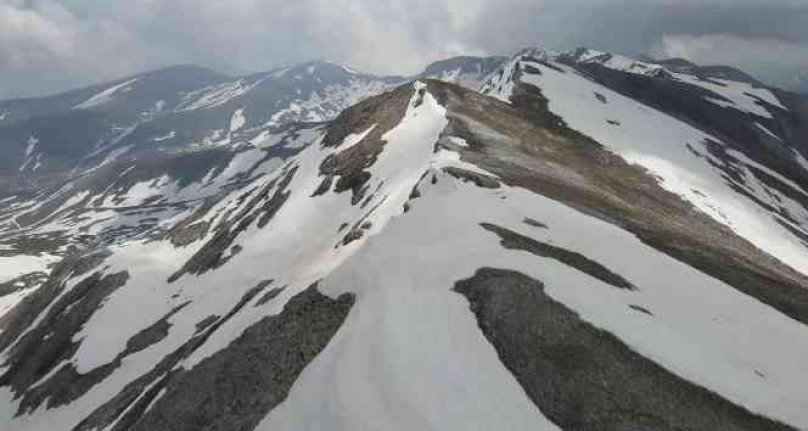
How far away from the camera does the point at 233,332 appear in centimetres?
3656

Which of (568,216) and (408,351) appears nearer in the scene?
(408,351)

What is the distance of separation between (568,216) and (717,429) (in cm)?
1938

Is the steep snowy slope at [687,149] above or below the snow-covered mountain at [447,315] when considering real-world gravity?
below

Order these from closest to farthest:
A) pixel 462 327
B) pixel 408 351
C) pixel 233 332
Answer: pixel 408 351 < pixel 462 327 < pixel 233 332

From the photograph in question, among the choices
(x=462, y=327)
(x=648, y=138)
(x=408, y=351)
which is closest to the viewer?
(x=408, y=351)

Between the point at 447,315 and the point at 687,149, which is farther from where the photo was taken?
the point at 687,149

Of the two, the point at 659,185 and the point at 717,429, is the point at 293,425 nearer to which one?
the point at 717,429

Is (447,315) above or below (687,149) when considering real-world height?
above

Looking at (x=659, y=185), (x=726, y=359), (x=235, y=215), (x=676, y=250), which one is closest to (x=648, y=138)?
(x=659, y=185)

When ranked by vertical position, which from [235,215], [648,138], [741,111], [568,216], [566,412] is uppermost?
[566,412]

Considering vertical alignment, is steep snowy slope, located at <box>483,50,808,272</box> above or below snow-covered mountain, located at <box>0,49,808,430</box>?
below

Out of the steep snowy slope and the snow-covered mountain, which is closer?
the snow-covered mountain

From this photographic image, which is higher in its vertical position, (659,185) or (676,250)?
(676,250)

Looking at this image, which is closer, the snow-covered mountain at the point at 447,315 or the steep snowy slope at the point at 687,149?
the snow-covered mountain at the point at 447,315
